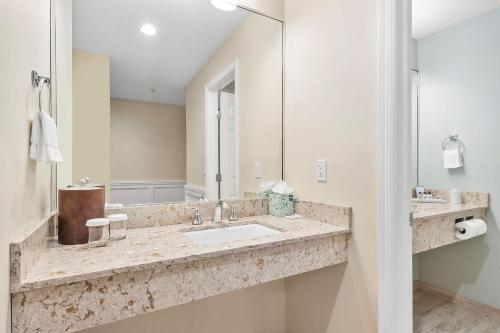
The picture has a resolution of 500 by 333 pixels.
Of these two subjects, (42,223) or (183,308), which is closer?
(42,223)

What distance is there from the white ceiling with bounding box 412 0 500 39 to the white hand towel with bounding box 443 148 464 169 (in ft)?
3.69

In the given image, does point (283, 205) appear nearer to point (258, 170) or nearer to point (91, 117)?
point (258, 170)

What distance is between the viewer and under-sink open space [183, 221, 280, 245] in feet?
4.60

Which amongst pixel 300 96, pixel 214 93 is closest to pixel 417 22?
pixel 300 96

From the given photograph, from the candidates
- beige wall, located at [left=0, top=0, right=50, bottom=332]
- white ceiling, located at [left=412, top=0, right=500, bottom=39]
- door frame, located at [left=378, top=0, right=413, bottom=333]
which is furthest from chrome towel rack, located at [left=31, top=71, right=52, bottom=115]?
white ceiling, located at [left=412, top=0, right=500, bottom=39]

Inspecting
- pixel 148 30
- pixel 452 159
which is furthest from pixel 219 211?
pixel 452 159

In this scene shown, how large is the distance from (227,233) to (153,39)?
3.77ft

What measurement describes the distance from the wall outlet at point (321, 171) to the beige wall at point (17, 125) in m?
1.29

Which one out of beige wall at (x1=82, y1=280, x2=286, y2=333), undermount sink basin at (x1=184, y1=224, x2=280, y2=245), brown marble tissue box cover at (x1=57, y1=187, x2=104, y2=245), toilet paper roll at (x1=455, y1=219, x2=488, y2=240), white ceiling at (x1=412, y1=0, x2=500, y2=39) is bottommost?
beige wall at (x1=82, y1=280, x2=286, y2=333)

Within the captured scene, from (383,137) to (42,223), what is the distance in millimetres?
1401

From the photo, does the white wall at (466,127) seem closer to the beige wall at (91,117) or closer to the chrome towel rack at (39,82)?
the beige wall at (91,117)

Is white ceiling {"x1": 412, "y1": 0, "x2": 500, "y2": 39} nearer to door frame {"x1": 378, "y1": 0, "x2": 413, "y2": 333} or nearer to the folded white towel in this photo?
door frame {"x1": 378, "y1": 0, "x2": 413, "y2": 333}

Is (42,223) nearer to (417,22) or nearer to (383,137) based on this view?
(383,137)

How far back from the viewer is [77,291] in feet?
2.67
